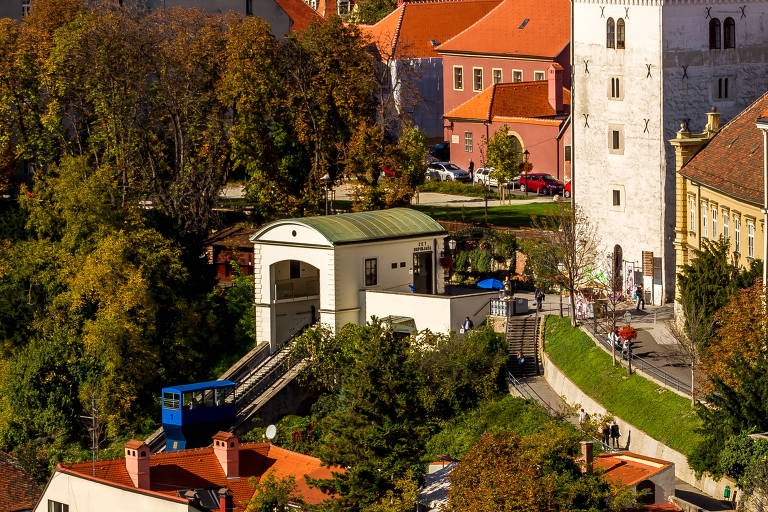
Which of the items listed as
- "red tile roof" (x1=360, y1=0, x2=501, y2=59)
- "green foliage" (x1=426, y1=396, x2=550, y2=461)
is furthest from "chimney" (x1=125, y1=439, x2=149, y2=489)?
"red tile roof" (x1=360, y1=0, x2=501, y2=59)

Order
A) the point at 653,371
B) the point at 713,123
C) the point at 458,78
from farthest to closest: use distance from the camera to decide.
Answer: the point at 458,78
the point at 713,123
the point at 653,371

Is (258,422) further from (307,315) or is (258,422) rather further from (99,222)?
(99,222)

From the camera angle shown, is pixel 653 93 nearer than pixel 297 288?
Yes

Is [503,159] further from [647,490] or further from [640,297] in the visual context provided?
[647,490]

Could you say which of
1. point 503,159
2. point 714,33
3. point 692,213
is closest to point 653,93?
point 714,33

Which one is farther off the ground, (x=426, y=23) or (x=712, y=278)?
(x=426, y=23)

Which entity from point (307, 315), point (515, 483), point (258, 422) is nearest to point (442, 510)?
point (515, 483)

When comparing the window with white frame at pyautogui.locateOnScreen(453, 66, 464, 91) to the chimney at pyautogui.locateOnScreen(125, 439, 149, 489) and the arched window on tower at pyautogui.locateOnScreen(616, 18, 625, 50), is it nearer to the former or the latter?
the arched window on tower at pyautogui.locateOnScreen(616, 18, 625, 50)
